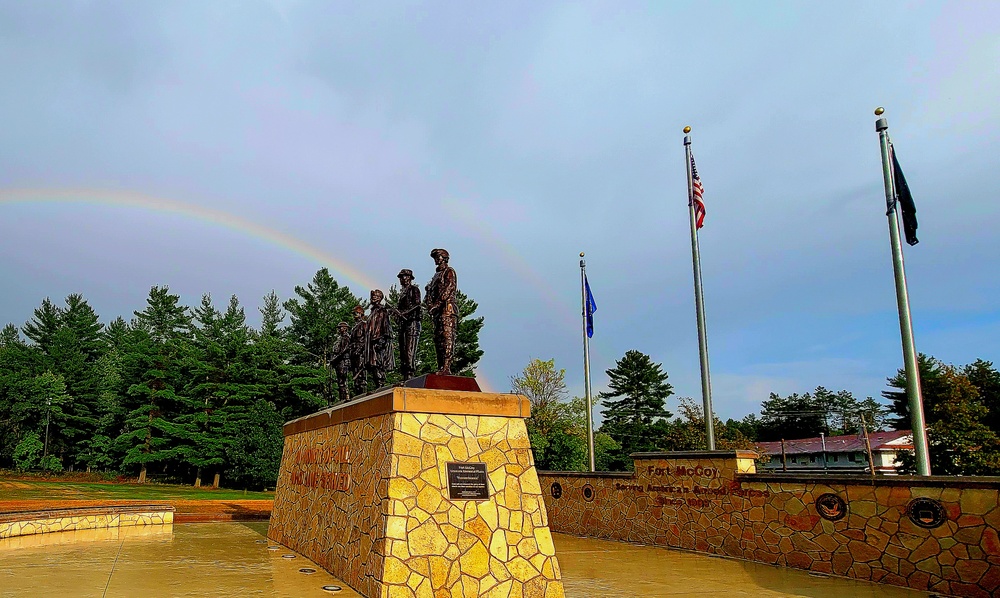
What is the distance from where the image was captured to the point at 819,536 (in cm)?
787

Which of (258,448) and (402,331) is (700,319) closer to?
(402,331)

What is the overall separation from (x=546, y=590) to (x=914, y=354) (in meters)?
5.19

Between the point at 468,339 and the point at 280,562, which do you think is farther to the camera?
the point at 468,339

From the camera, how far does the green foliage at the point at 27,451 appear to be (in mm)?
34188

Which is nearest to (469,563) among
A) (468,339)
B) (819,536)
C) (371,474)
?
(371,474)

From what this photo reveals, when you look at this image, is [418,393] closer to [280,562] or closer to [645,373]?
[280,562]

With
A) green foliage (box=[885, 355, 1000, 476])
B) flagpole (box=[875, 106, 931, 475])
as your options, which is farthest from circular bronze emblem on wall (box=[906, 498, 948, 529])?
green foliage (box=[885, 355, 1000, 476])

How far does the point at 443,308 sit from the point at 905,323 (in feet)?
18.3

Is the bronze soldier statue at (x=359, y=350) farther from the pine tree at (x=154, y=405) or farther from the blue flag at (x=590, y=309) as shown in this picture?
the pine tree at (x=154, y=405)

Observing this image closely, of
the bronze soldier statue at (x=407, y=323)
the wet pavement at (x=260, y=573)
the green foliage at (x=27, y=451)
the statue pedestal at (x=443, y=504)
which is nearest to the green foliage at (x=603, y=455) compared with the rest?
the wet pavement at (x=260, y=573)

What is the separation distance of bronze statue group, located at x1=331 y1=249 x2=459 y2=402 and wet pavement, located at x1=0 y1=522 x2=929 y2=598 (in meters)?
2.64

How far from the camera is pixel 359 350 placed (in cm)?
1009

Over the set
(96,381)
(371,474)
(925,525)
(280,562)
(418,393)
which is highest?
(96,381)

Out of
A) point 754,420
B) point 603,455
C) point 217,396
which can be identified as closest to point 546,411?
point 603,455
